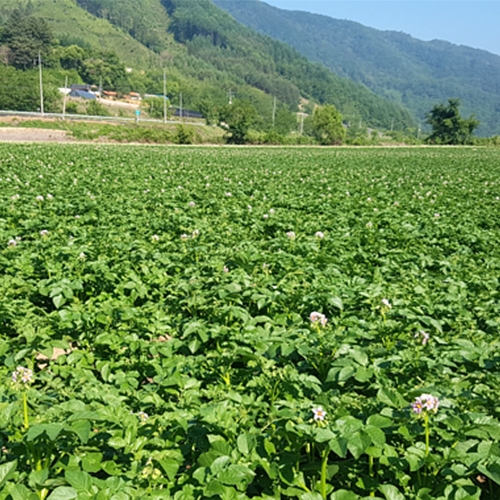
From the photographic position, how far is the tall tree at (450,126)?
92.4 metres

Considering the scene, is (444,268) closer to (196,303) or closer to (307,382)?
(196,303)

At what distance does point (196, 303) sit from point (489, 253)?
3972 millimetres

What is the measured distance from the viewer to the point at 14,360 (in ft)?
9.62

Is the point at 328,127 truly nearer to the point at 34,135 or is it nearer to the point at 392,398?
the point at 34,135

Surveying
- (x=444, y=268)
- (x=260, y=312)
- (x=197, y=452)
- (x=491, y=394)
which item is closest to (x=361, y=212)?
(x=444, y=268)

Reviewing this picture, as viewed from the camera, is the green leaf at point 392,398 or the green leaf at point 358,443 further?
the green leaf at point 392,398

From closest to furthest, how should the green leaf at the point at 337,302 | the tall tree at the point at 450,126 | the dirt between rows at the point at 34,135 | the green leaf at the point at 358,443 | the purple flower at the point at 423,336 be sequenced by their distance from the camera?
the green leaf at the point at 358,443 → the purple flower at the point at 423,336 → the green leaf at the point at 337,302 → the dirt between rows at the point at 34,135 → the tall tree at the point at 450,126

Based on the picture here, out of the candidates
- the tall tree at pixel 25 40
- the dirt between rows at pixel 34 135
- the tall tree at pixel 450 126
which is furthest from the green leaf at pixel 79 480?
the tall tree at pixel 25 40

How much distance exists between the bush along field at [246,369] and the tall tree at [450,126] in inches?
3641

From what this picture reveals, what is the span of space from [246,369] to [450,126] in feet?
331

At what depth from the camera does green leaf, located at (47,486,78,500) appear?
187 cm

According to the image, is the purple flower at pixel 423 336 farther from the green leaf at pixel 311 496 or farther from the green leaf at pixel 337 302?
the green leaf at pixel 311 496

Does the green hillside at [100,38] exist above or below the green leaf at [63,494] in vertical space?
above

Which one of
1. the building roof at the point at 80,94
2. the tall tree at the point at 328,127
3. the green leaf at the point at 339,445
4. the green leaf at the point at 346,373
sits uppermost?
the building roof at the point at 80,94
